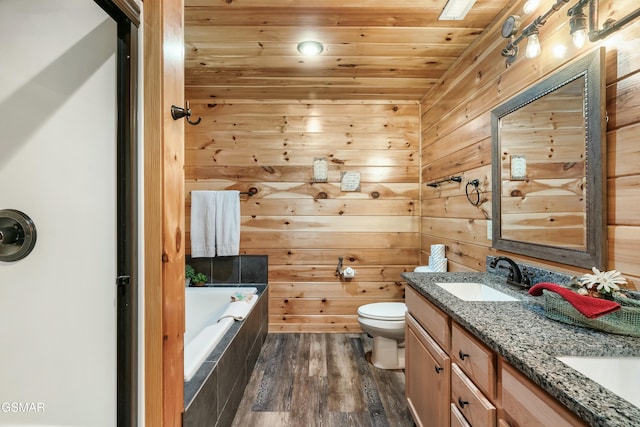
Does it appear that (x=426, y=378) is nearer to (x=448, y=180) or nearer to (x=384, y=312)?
(x=384, y=312)

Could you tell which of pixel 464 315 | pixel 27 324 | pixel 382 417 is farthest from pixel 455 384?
pixel 27 324

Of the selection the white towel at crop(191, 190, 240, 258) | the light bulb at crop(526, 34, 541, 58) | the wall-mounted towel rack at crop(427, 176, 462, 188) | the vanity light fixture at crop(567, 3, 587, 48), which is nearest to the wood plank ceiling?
the light bulb at crop(526, 34, 541, 58)

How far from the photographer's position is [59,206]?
3.05ft

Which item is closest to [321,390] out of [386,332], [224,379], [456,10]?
[386,332]

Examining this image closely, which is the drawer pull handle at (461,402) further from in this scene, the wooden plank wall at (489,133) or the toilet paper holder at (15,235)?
the toilet paper holder at (15,235)

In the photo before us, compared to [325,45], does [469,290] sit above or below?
below

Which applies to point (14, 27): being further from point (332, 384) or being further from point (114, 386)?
point (332, 384)

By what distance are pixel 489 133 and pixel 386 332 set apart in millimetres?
1534

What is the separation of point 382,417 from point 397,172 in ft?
6.75

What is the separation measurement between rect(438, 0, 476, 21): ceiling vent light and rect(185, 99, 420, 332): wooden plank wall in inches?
48.6

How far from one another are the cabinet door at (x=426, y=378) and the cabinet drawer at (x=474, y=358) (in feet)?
0.37

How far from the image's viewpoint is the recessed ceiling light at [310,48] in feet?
6.50

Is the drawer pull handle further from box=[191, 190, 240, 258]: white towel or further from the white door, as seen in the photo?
box=[191, 190, 240, 258]: white towel

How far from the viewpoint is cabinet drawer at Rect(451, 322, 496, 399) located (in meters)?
0.91
